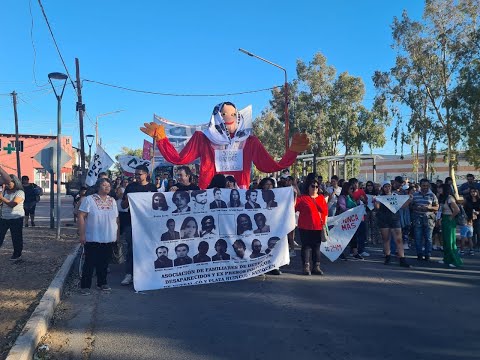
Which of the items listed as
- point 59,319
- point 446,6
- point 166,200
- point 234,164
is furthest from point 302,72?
point 59,319

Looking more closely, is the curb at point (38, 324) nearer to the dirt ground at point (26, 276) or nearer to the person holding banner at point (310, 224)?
the dirt ground at point (26, 276)

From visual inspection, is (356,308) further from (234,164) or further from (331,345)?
(234,164)

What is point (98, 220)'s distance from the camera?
6.57m

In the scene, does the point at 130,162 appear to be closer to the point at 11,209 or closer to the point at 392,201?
the point at 11,209

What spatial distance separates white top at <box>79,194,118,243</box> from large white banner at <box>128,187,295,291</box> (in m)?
0.38

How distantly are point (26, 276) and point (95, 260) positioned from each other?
1.83m

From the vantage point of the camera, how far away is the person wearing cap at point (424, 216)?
941 cm

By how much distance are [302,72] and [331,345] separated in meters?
32.3

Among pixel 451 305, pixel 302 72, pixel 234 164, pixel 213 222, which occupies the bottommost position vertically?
pixel 451 305

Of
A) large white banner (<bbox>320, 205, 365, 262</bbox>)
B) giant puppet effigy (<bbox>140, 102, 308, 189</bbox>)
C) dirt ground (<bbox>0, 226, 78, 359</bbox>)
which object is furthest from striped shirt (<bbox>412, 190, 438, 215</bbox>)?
dirt ground (<bbox>0, 226, 78, 359</bbox>)

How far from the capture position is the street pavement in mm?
4441

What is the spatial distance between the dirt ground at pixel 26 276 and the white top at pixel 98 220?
112 cm

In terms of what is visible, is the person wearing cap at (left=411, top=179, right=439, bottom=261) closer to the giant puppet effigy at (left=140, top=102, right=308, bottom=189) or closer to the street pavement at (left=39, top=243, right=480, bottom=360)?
the street pavement at (left=39, top=243, right=480, bottom=360)

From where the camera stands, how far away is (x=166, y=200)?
23.7ft
